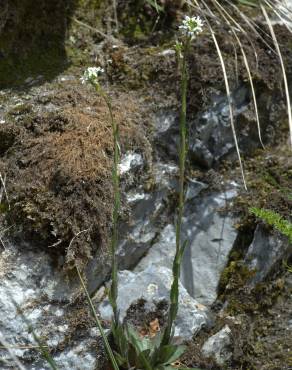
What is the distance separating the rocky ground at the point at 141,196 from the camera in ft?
7.89

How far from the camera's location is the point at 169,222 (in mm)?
2969

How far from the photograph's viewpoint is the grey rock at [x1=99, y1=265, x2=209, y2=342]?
2498mm

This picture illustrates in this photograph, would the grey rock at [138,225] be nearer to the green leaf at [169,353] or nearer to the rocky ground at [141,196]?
the rocky ground at [141,196]

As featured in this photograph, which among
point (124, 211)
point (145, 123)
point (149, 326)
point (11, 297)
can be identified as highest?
point (145, 123)

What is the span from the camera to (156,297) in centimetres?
256

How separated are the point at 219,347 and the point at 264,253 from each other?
52 centimetres

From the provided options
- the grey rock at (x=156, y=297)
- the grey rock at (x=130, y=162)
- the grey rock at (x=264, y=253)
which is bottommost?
the grey rock at (x=156, y=297)

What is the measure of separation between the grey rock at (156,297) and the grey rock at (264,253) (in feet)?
1.01

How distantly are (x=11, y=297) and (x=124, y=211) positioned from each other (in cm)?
63

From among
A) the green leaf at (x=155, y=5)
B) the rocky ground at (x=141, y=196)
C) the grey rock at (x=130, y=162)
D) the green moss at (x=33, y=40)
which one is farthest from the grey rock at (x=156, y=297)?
the green leaf at (x=155, y=5)

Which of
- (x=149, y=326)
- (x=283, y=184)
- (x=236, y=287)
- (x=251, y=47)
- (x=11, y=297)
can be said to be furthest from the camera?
(x=251, y=47)

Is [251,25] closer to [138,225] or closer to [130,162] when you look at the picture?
[130,162]

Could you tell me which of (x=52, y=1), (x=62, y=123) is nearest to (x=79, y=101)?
(x=62, y=123)

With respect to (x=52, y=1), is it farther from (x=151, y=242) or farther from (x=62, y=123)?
(x=151, y=242)
